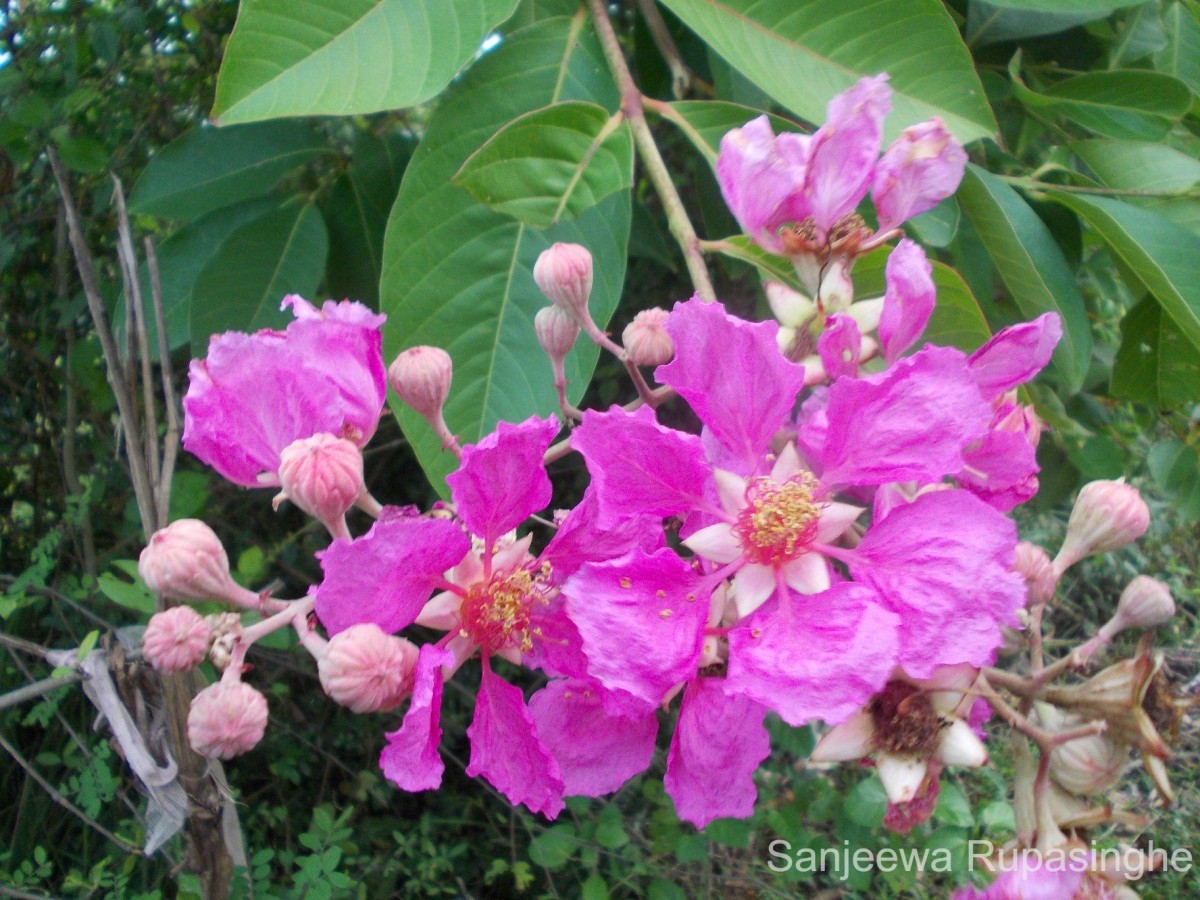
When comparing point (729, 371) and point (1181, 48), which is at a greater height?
point (729, 371)

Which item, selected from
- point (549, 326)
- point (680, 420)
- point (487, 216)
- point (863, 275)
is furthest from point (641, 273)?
point (549, 326)

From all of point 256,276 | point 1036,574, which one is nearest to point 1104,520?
point 1036,574

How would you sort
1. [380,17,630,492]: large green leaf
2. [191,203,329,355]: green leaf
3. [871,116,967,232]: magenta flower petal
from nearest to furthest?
[871,116,967,232]: magenta flower petal < [380,17,630,492]: large green leaf < [191,203,329,355]: green leaf

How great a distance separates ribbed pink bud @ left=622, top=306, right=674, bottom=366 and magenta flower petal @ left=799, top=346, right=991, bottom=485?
0.57 feet

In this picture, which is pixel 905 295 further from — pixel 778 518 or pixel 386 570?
pixel 386 570

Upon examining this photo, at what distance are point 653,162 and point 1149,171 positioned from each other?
A: 775 mm

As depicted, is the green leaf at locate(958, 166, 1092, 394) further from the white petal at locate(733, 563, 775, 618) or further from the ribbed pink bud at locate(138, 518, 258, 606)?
the ribbed pink bud at locate(138, 518, 258, 606)

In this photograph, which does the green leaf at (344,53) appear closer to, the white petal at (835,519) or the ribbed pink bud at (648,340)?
the ribbed pink bud at (648,340)

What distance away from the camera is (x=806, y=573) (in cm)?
84

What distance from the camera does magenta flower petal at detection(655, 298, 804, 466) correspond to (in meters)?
0.76

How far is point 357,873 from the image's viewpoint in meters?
2.08

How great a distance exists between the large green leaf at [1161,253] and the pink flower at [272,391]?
938 millimetres

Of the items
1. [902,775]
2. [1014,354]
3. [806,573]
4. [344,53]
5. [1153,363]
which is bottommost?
[1153,363]

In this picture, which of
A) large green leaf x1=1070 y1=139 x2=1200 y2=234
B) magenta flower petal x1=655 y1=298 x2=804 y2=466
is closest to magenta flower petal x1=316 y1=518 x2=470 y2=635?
magenta flower petal x1=655 y1=298 x2=804 y2=466
